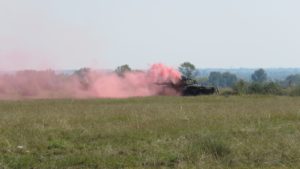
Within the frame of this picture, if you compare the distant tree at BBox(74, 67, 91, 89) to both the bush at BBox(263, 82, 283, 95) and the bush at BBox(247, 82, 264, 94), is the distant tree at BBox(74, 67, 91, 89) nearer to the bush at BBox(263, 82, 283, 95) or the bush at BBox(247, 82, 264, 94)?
the bush at BBox(247, 82, 264, 94)

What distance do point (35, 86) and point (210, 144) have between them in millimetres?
40225

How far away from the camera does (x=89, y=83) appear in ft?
179

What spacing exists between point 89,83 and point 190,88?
389 inches

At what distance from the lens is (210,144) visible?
44.1ft

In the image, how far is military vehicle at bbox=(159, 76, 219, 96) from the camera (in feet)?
175

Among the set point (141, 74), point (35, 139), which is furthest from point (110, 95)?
point (35, 139)

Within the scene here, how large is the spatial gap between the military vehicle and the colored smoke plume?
44 centimetres

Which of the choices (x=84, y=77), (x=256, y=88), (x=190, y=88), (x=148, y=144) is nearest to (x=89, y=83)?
(x=84, y=77)

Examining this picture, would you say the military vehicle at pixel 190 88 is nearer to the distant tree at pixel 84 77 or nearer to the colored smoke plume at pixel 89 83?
the colored smoke plume at pixel 89 83

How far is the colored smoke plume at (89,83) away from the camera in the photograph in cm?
5062

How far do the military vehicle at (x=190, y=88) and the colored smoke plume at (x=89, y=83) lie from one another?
44 cm

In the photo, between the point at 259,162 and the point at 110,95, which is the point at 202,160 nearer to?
the point at 259,162

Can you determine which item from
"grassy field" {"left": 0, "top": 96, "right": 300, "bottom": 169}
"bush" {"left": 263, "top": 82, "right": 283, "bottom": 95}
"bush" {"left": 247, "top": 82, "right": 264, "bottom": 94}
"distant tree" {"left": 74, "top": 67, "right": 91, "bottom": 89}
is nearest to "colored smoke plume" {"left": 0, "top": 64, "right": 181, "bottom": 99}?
"distant tree" {"left": 74, "top": 67, "right": 91, "bottom": 89}

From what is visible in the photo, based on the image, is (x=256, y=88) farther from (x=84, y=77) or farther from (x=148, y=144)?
(x=148, y=144)
